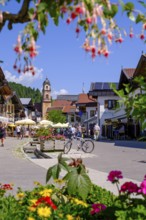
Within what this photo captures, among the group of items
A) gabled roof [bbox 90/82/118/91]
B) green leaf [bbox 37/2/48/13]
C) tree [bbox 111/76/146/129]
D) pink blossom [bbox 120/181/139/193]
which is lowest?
pink blossom [bbox 120/181/139/193]

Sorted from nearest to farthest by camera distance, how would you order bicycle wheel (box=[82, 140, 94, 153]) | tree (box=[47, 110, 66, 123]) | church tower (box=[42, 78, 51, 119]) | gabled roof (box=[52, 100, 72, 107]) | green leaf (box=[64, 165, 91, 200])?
green leaf (box=[64, 165, 91, 200])
bicycle wheel (box=[82, 140, 94, 153])
tree (box=[47, 110, 66, 123])
gabled roof (box=[52, 100, 72, 107])
church tower (box=[42, 78, 51, 119])

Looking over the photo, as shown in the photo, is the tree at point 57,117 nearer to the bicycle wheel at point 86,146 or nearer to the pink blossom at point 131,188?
the bicycle wheel at point 86,146

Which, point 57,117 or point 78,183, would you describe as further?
point 57,117

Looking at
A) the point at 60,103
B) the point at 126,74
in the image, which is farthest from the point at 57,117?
the point at 126,74

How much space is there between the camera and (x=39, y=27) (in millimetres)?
2822

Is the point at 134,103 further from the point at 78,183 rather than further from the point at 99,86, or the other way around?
the point at 99,86

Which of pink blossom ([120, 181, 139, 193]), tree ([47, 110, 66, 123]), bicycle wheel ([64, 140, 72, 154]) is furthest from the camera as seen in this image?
tree ([47, 110, 66, 123])

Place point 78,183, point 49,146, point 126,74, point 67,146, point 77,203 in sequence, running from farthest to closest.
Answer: point 126,74, point 49,146, point 67,146, point 78,183, point 77,203

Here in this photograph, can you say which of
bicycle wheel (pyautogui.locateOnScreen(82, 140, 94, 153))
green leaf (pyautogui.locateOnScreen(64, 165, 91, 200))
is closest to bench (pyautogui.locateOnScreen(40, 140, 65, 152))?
bicycle wheel (pyautogui.locateOnScreen(82, 140, 94, 153))

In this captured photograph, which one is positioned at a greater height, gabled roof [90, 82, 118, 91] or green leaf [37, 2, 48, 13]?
gabled roof [90, 82, 118, 91]

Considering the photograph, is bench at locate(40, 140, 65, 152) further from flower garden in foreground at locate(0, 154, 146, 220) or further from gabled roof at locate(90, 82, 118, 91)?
gabled roof at locate(90, 82, 118, 91)

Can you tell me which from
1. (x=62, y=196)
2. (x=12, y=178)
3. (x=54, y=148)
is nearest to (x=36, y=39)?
(x=62, y=196)

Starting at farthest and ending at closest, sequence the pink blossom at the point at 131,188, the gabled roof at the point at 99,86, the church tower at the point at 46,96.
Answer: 1. the church tower at the point at 46,96
2. the gabled roof at the point at 99,86
3. the pink blossom at the point at 131,188

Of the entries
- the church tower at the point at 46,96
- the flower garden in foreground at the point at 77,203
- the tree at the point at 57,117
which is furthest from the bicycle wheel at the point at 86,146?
the church tower at the point at 46,96
